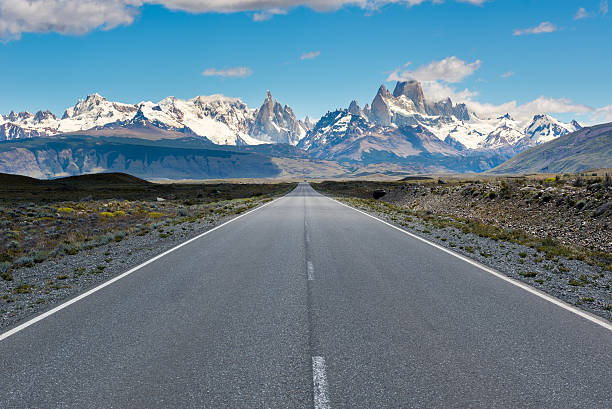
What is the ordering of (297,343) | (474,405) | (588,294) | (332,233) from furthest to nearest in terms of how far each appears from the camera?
(332,233), (588,294), (297,343), (474,405)

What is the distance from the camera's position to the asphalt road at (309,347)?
4.27 m

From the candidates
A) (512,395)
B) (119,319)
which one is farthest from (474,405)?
(119,319)

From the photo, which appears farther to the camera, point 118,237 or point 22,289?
point 118,237

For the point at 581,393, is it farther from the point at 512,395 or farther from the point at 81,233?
the point at 81,233

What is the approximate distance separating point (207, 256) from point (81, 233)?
10.4 m

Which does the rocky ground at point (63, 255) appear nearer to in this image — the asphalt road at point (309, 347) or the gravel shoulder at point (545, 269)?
the asphalt road at point (309, 347)

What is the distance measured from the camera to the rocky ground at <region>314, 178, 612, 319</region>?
30.0ft

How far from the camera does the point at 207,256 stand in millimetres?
12336

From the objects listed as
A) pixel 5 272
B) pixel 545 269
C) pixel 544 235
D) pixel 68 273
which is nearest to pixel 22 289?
pixel 68 273

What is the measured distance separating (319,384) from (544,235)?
52.6 ft

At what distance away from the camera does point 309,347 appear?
5469mm

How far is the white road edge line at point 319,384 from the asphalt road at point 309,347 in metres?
0.02

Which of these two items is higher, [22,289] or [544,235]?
[544,235]

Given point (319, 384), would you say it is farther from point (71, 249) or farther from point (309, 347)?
point (71, 249)
